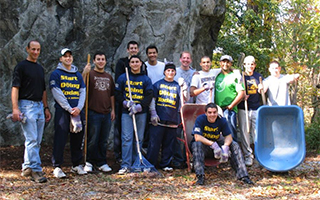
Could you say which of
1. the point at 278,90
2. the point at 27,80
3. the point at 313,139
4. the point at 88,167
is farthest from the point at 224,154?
the point at 313,139

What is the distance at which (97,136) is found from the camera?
5281mm

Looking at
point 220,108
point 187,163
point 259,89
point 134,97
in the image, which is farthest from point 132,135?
point 259,89

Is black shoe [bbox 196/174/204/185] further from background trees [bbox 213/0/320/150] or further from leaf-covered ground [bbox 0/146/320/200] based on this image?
background trees [bbox 213/0/320/150]

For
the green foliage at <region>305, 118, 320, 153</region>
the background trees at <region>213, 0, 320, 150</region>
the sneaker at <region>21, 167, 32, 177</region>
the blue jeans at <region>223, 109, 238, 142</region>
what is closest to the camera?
the sneaker at <region>21, 167, 32, 177</region>

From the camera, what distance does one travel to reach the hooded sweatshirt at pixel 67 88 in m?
4.86

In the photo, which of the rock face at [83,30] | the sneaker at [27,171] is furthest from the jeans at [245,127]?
the sneaker at [27,171]

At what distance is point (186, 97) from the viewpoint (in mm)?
5656

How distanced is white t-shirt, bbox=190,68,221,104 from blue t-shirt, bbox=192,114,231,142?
0.73 m

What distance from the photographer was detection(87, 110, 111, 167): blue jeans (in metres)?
5.25

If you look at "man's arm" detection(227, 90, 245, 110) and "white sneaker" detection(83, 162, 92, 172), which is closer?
"white sneaker" detection(83, 162, 92, 172)

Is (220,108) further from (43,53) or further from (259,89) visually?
(43,53)

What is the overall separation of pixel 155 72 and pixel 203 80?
0.82m

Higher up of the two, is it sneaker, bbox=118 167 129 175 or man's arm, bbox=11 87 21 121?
man's arm, bbox=11 87 21 121

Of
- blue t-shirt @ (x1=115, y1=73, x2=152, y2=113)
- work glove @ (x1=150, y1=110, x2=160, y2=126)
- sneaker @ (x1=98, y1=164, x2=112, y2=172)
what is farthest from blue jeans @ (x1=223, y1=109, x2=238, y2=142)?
sneaker @ (x1=98, y1=164, x2=112, y2=172)
